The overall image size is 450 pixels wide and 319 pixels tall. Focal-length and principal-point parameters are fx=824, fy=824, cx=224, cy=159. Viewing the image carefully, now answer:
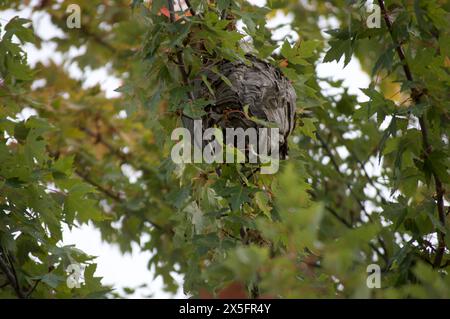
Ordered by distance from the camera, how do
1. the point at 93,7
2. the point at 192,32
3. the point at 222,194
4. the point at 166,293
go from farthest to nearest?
the point at 93,7, the point at 166,293, the point at 192,32, the point at 222,194

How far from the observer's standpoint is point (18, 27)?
297cm

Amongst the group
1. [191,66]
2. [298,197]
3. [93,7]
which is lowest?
[298,197]

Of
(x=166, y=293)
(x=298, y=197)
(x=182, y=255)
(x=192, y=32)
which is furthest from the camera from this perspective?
(x=166, y=293)

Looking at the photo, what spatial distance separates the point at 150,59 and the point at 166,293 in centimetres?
232

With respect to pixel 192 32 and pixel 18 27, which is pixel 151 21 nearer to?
pixel 192 32

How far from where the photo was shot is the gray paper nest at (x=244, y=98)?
2611 millimetres

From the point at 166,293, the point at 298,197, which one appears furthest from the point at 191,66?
Result: the point at 166,293

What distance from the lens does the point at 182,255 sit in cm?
432

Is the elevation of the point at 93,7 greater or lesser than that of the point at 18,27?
greater

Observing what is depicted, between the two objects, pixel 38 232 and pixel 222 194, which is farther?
pixel 38 232

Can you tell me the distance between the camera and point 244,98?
2.64 m

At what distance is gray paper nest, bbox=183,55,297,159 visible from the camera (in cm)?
261

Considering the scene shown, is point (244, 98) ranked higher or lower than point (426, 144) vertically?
higher

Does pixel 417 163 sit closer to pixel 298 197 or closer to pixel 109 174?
pixel 298 197
